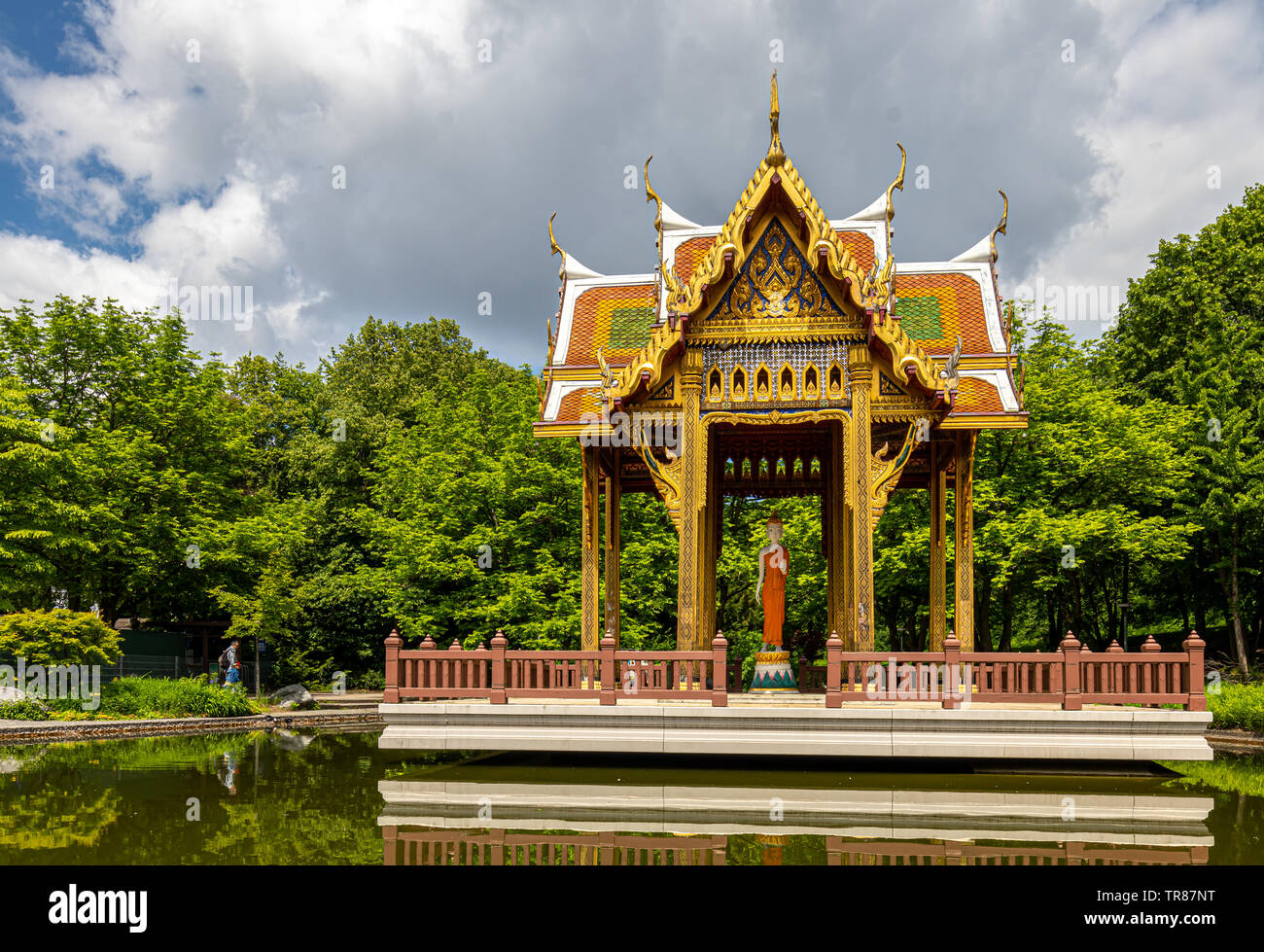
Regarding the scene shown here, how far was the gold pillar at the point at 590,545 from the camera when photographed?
1517 cm

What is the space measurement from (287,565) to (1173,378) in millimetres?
26436

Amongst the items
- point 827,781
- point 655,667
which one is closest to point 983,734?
point 827,781

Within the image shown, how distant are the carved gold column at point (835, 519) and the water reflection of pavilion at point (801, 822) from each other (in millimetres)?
4726

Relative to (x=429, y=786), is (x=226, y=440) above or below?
above

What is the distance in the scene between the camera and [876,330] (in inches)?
527

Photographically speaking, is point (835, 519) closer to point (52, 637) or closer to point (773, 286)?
point (773, 286)

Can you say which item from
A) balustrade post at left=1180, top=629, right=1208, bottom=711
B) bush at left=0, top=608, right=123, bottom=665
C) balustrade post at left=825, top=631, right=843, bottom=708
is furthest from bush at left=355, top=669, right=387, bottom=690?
balustrade post at left=1180, top=629, right=1208, bottom=711

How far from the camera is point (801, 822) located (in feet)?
28.7

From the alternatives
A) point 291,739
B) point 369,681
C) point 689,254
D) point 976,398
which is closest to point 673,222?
point 689,254

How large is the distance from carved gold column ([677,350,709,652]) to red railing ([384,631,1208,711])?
27.1 inches

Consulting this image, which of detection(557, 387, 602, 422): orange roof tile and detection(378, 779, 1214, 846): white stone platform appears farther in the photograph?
detection(557, 387, 602, 422): orange roof tile

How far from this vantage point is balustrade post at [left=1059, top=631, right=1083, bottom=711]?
11719mm

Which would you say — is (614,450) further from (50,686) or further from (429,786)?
(50,686)

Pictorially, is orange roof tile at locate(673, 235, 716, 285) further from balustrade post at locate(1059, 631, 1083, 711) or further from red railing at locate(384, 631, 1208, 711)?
balustrade post at locate(1059, 631, 1083, 711)
